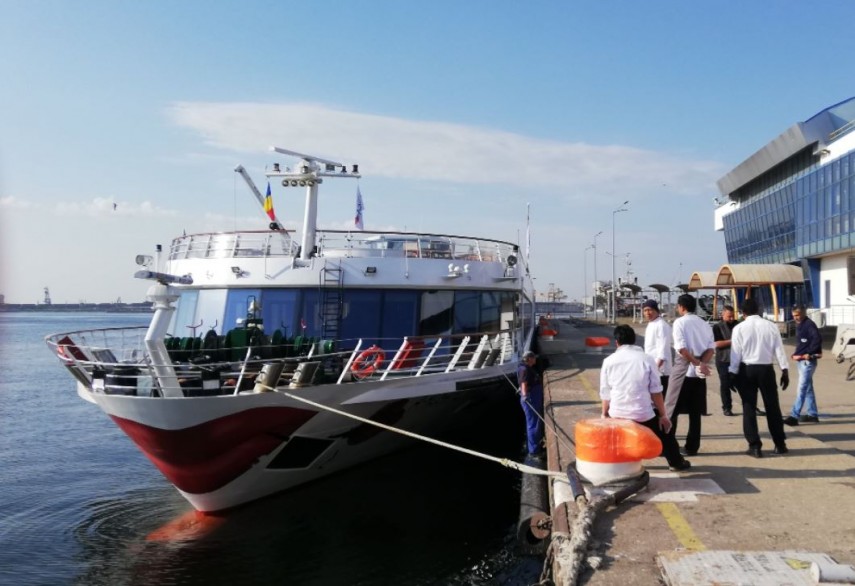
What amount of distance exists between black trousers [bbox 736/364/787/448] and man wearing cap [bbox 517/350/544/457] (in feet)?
10.9

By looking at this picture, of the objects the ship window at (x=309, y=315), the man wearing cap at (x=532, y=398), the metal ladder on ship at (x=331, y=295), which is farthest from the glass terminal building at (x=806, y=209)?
the ship window at (x=309, y=315)

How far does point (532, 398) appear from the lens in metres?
10.4

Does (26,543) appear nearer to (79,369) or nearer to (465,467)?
(79,369)

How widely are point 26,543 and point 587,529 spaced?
7658 mm

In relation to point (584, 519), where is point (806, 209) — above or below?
above

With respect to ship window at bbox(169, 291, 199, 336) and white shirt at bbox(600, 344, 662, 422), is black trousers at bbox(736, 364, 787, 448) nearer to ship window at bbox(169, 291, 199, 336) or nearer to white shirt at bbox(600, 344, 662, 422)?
white shirt at bbox(600, 344, 662, 422)

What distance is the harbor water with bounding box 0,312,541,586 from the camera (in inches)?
311

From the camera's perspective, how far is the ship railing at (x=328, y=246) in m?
12.3

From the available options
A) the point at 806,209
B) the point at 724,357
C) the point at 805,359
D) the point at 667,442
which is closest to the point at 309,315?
the point at 724,357

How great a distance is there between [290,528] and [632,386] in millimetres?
5024

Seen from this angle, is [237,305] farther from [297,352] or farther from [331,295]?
[297,352]

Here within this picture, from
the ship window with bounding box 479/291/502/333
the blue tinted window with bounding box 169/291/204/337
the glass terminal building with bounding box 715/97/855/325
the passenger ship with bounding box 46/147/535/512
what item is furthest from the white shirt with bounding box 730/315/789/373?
the glass terminal building with bounding box 715/97/855/325

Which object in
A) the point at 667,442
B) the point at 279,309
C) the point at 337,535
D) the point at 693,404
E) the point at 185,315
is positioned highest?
the point at 279,309

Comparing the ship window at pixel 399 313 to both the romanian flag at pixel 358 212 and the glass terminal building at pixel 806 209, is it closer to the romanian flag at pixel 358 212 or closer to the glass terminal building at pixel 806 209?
the romanian flag at pixel 358 212
